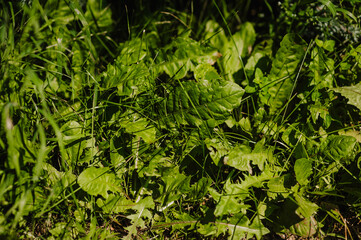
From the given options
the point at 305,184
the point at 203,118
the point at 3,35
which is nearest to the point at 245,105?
the point at 203,118

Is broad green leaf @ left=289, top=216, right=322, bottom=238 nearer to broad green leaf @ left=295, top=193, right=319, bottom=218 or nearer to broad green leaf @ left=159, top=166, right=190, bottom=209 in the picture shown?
broad green leaf @ left=295, top=193, right=319, bottom=218

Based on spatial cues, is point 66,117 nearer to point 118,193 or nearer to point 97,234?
point 118,193

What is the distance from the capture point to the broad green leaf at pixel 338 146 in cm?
172

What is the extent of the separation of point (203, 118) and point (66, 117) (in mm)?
753

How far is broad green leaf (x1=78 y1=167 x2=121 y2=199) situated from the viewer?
62.6 inches

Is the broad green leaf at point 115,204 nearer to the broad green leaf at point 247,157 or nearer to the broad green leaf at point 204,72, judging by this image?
the broad green leaf at point 247,157

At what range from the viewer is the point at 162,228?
1642 millimetres

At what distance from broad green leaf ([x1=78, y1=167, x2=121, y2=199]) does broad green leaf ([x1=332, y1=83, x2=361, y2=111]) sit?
54.8 inches

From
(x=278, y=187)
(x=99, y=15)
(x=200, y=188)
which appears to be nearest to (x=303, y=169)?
(x=278, y=187)

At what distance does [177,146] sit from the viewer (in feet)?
5.97

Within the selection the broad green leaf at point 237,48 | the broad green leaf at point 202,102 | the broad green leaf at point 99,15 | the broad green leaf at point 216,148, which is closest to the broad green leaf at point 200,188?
the broad green leaf at point 216,148

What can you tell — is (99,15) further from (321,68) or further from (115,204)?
(321,68)

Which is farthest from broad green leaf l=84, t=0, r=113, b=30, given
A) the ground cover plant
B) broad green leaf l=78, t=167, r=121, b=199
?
broad green leaf l=78, t=167, r=121, b=199

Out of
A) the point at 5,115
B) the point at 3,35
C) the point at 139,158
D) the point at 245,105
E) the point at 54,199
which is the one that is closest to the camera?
the point at 5,115
